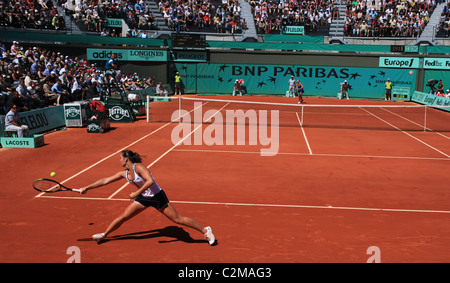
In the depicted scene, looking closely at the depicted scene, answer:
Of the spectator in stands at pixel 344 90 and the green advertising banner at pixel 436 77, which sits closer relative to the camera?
the green advertising banner at pixel 436 77

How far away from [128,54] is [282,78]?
14994 millimetres

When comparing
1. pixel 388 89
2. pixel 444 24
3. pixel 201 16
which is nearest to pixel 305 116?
pixel 388 89

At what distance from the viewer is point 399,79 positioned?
40.8 m

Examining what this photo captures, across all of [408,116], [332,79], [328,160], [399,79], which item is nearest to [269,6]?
[332,79]

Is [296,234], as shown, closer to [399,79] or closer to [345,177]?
[345,177]

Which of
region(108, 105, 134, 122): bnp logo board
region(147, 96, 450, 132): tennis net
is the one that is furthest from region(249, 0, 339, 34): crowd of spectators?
region(108, 105, 134, 122): bnp logo board

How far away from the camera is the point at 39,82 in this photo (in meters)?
24.2

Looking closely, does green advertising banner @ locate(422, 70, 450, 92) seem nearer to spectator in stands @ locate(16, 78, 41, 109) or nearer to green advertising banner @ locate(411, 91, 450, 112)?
green advertising banner @ locate(411, 91, 450, 112)

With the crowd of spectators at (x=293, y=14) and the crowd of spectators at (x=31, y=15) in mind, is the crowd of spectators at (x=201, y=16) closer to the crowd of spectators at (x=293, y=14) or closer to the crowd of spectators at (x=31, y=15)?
the crowd of spectators at (x=293, y=14)

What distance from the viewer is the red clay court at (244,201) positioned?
318 inches

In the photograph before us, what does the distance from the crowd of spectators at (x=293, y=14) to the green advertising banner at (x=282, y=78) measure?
6595mm

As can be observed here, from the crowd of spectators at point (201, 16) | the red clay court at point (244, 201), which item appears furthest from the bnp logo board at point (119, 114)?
the crowd of spectators at point (201, 16)

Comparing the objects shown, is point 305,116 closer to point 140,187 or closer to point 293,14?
point 140,187

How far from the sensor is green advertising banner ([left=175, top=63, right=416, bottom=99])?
41.2m
